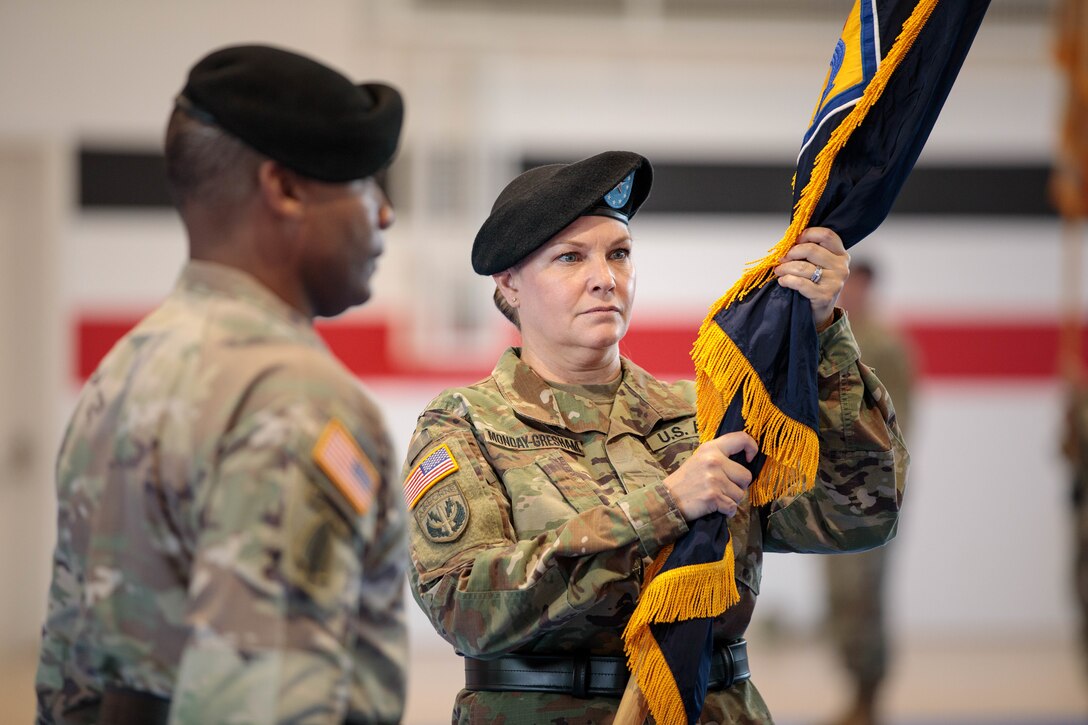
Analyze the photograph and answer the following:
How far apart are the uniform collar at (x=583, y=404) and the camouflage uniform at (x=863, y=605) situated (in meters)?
2.91

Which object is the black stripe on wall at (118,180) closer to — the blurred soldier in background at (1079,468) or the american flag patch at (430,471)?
the blurred soldier in background at (1079,468)

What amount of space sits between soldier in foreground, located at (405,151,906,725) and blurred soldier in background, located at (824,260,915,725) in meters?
3.03

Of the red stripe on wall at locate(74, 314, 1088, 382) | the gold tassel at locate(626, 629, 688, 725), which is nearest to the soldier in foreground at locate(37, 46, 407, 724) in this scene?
the gold tassel at locate(626, 629, 688, 725)

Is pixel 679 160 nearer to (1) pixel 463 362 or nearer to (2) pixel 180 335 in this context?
(1) pixel 463 362

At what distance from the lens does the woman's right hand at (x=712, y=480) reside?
5.42 feet

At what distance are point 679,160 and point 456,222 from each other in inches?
51.9

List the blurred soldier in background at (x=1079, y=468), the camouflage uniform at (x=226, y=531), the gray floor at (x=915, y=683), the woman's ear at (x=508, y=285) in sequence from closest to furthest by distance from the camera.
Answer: the camouflage uniform at (x=226, y=531)
the woman's ear at (x=508, y=285)
the blurred soldier in background at (x=1079, y=468)
the gray floor at (x=915, y=683)

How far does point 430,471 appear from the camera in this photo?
5.87 ft

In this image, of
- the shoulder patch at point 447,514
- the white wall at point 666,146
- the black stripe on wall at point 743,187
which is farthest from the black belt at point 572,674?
the black stripe on wall at point 743,187

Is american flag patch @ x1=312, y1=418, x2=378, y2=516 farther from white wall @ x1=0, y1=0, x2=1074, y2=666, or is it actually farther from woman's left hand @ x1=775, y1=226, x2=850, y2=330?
white wall @ x1=0, y1=0, x2=1074, y2=666

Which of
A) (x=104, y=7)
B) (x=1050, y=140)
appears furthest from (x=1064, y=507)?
(x=104, y=7)

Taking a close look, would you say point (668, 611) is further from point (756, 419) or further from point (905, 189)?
point (905, 189)

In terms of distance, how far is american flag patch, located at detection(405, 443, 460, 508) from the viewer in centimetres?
177

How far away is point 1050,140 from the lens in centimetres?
696
